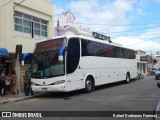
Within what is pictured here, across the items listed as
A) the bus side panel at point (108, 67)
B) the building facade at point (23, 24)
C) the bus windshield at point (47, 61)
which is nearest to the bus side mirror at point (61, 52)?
the bus windshield at point (47, 61)

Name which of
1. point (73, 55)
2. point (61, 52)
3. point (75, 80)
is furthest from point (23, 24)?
point (61, 52)

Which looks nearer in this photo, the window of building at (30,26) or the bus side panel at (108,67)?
the bus side panel at (108,67)

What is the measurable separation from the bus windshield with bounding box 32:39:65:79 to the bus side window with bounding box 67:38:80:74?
55 centimetres

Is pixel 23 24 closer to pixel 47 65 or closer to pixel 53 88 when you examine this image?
pixel 47 65

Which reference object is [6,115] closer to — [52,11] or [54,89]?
[54,89]

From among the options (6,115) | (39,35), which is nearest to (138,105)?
(6,115)

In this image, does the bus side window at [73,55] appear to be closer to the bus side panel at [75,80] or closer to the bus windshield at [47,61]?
the bus side panel at [75,80]

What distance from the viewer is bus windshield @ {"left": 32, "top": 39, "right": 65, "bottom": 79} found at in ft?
58.8

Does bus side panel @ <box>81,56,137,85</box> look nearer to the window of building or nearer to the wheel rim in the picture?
the wheel rim

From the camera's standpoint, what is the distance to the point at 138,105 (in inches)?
533

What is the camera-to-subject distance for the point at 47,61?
59.8ft

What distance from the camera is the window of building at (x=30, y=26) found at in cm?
2311

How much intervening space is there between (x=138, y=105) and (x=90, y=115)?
325 cm

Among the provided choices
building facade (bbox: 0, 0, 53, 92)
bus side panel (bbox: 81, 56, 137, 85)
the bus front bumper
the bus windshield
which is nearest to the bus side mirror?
the bus windshield
